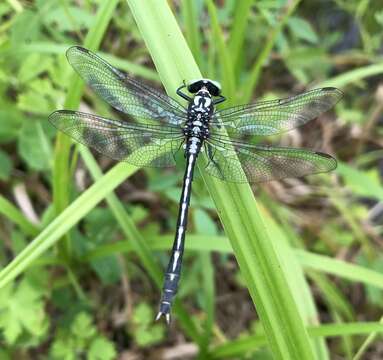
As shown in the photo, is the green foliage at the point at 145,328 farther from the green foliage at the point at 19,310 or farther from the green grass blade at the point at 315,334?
the green foliage at the point at 19,310

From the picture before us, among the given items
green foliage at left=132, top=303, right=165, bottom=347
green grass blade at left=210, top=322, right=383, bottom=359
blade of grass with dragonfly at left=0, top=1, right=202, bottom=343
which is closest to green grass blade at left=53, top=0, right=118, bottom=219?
blade of grass with dragonfly at left=0, top=1, right=202, bottom=343

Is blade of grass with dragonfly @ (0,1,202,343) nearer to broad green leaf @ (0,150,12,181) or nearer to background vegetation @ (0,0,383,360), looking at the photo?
background vegetation @ (0,0,383,360)

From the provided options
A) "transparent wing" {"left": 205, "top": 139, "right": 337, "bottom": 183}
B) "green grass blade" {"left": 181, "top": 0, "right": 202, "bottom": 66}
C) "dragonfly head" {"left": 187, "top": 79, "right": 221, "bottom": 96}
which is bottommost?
"transparent wing" {"left": 205, "top": 139, "right": 337, "bottom": 183}

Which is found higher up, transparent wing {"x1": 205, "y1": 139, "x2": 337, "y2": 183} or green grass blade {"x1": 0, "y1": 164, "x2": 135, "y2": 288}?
transparent wing {"x1": 205, "y1": 139, "x2": 337, "y2": 183}

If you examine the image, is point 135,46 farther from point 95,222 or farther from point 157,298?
point 157,298

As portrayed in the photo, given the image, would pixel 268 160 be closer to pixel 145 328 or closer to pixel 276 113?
pixel 276 113

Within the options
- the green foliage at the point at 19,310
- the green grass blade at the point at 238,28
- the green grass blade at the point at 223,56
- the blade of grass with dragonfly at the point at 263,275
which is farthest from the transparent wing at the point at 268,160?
the green foliage at the point at 19,310
